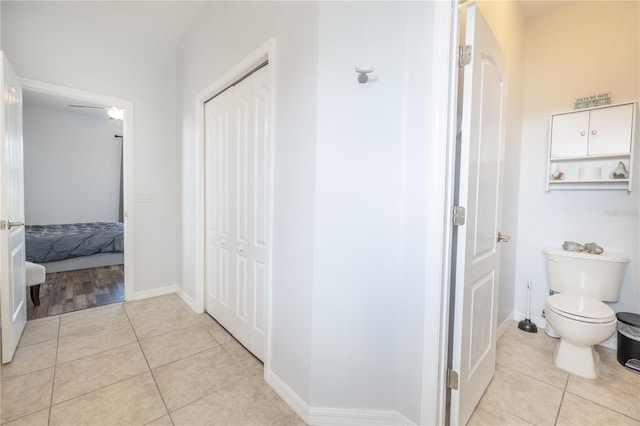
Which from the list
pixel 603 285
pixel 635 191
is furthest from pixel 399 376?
pixel 635 191

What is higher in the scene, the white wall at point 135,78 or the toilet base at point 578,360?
the white wall at point 135,78

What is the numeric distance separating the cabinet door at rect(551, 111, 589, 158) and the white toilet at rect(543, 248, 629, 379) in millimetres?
825

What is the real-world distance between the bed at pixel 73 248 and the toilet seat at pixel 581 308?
5.36 metres

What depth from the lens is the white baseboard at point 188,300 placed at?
272cm

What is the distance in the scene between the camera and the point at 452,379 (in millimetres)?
1268

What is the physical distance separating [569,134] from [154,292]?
14.3 feet

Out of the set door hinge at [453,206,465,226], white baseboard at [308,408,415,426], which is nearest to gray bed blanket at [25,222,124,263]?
white baseboard at [308,408,415,426]

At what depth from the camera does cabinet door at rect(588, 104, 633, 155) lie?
2.01 m

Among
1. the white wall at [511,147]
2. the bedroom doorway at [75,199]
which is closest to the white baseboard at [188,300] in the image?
the bedroom doorway at [75,199]

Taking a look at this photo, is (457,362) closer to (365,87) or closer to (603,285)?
(365,87)

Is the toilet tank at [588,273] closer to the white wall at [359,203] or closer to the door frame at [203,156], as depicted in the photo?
the white wall at [359,203]

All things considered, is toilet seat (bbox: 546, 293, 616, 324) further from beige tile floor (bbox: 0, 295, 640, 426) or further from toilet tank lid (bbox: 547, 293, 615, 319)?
beige tile floor (bbox: 0, 295, 640, 426)

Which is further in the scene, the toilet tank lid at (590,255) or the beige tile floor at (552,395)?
the toilet tank lid at (590,255)

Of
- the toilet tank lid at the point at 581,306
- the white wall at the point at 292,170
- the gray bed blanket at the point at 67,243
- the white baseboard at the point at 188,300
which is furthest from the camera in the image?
the gray bed blanket at the point at 67,243
